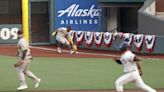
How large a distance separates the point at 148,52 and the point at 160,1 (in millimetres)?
7236

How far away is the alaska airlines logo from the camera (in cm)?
3756

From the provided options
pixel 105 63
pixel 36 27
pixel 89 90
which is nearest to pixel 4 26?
pixel 36 27

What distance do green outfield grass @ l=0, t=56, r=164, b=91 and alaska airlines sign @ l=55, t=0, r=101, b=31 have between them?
12.1 metres

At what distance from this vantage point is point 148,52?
28516 mm

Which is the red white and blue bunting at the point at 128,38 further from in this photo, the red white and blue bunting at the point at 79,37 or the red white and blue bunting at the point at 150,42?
the red white and blue bunting at the point at 79,37

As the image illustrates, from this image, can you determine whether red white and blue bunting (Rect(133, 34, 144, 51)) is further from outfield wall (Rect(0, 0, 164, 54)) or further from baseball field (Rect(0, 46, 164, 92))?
baseball field (Rect(0, 46, 164, 92))

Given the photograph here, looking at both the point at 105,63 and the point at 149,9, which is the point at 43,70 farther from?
the point at 149,9

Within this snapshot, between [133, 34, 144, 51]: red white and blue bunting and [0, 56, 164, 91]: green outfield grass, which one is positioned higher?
[133, 34, 144, 51]: red white and blue bunting

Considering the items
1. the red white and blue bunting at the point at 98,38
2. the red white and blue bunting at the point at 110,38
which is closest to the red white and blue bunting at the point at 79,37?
the red white and blue bunting at the point at 110,38

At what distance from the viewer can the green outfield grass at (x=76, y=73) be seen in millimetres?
16094

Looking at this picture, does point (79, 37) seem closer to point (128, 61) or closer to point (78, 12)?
point (78, 12)

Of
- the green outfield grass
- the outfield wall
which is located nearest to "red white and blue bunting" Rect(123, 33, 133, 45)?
the outfield wall

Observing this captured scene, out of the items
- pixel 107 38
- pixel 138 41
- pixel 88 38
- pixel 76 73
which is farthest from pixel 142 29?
pixel 76 73

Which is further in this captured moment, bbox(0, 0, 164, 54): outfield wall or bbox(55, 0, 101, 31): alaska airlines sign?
bbox(55, 0, 101, 31): alaska airlines sign
